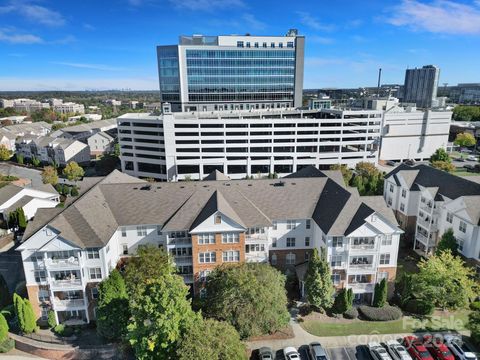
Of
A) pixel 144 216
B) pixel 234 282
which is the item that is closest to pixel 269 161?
pixel 144 216

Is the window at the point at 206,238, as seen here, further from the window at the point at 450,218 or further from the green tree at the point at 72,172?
the green tree at the point at 72,172

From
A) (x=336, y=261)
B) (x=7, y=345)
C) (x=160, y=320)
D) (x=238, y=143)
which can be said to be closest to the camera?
(x=160, y=320)

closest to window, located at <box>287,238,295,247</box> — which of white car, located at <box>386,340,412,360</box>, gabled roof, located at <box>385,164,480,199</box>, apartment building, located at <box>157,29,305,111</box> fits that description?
white car, located at <box>386,340,412,360</box>

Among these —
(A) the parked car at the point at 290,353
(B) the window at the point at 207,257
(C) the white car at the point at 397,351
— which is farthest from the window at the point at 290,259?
(C) the white car at the point at 397,351

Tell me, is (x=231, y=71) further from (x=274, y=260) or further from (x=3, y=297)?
(x=3, y=297)

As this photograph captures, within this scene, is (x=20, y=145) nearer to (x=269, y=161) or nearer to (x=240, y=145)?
(x=240, y=145)

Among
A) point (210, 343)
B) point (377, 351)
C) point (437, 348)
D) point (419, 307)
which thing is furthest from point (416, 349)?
point (210, 343)
